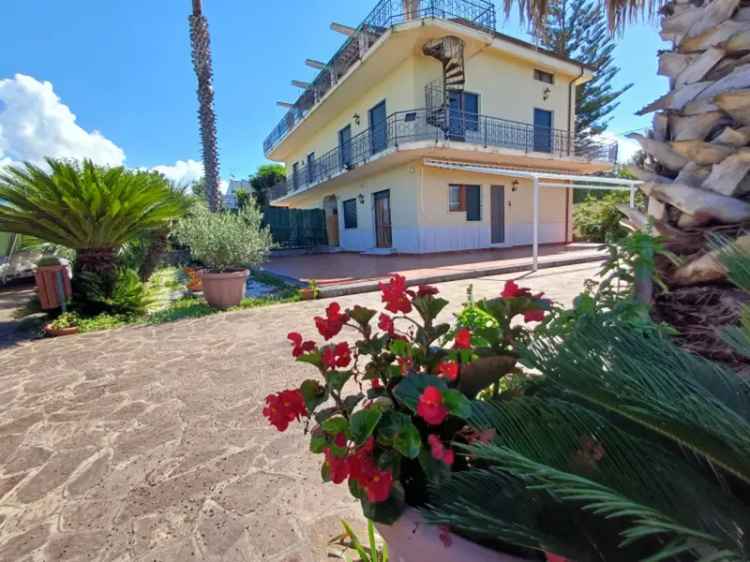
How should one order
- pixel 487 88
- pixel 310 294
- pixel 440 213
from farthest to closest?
pixel 487 88 < pixel 440 213 < pixel 310 294

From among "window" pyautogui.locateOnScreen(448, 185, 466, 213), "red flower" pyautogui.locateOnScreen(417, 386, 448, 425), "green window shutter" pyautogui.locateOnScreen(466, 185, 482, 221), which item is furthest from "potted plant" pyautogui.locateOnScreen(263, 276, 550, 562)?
"green window shutter" pyautogui.locateOnScreen(466, 185, 482, 221)

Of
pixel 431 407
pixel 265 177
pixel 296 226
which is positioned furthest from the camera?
pixel 265 177

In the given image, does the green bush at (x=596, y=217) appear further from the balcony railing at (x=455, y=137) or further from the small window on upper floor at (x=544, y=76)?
the small window on upper floor at (x=544, y=76)

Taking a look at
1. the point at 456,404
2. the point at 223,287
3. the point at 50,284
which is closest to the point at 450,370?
the point at 456,404

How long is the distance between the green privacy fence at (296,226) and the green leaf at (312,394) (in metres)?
16.6

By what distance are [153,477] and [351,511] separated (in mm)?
1148

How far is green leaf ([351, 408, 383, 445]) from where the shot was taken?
827 millimetres

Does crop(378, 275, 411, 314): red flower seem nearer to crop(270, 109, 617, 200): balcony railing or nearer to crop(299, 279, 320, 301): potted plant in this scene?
crop(299, 279, 320, 301): potted plant

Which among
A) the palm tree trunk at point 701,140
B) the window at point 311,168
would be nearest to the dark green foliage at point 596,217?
the window at point 311,168

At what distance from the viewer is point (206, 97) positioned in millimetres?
10180

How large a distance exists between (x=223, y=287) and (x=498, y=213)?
36.8 feet

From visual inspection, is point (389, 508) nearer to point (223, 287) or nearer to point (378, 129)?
point (223, 287)

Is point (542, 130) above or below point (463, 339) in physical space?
above

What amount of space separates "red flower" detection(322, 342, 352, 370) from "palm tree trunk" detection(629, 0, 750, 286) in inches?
57.8
